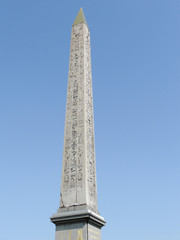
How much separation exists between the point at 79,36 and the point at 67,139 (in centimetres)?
476

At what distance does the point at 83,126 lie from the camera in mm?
10016

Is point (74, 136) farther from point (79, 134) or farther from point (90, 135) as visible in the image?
point (90, 135)

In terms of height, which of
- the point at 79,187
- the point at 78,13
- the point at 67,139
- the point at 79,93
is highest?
the point at 78,13

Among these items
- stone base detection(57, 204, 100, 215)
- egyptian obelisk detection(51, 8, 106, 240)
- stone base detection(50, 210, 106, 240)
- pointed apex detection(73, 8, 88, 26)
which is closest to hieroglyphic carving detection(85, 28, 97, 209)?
egyptian obelisk detection(51, 8, 106, 240)

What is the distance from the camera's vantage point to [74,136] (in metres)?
9.98

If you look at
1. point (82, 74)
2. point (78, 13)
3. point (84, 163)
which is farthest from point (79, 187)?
point (78, 13)

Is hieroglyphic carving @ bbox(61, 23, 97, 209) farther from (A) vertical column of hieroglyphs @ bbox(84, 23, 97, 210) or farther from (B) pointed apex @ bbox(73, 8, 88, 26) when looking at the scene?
(B) pointed apex @ bbox(73, 8, 88, 26)

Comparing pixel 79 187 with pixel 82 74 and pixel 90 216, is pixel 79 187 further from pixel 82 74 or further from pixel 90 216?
pixel 82 74

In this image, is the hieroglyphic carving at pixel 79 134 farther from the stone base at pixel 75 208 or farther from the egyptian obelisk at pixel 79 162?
the stone base at pixel 75 208

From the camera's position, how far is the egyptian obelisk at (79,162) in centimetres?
836

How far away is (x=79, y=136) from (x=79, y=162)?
0.90 metres

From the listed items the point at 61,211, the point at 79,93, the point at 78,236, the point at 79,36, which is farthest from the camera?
the point at 79,36

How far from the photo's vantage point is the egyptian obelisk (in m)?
8.36

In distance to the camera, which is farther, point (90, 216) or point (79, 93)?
point (79, 93)
